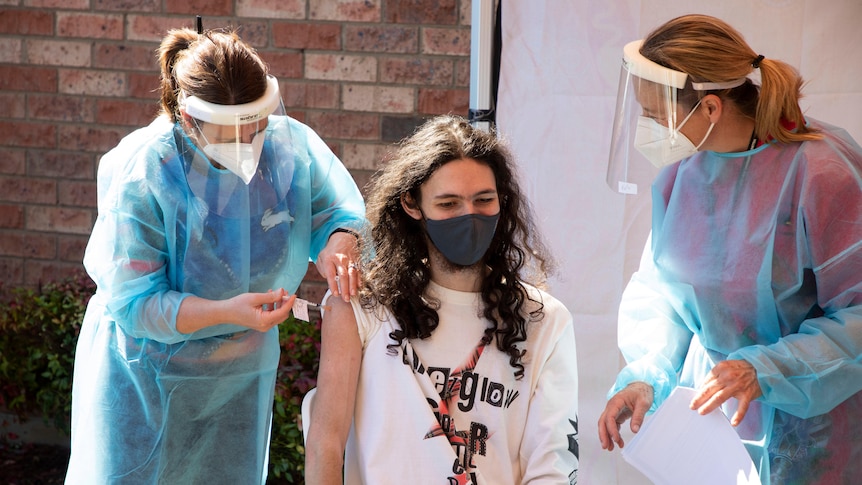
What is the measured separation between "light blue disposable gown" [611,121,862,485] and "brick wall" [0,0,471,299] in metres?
1.72

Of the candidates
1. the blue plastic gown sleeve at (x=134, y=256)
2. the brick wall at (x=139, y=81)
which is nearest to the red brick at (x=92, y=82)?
the brick wall at (x=139, y=81)

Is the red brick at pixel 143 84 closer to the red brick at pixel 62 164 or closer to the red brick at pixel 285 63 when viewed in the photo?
the red brick at pixel 62 164

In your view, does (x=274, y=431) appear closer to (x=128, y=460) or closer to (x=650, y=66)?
(x=128, y=460)

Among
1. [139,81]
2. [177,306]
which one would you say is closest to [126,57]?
[139,81]

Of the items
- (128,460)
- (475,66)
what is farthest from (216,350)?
(475,66)

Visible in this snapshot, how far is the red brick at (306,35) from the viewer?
3666mm

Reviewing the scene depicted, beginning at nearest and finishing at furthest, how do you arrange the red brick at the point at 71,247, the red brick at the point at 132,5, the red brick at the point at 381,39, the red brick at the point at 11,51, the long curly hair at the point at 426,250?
the long curly hair at the point at 426,250, the red brick at the point at 381,39, the red brick at the point at 132,5, the red brick at the point at 11,51, the red brick at the point at 71,247

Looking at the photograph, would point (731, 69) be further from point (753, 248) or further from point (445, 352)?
point (445, 352)

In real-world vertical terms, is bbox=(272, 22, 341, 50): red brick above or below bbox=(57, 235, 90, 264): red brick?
above

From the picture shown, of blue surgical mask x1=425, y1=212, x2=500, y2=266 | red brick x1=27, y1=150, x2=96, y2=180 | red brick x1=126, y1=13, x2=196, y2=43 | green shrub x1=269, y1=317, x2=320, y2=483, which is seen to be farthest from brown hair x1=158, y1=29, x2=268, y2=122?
red brick x1=27, y1=150, x2=96, y2=180

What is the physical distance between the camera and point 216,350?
87.4 inches

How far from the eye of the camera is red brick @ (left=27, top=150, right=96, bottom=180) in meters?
3.92

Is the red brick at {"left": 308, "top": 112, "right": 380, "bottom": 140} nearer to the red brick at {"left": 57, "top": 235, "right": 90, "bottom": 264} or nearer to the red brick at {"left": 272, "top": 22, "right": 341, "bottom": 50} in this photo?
the red brick at {"left": 272, "top": 22, "right": 341, "bottom": 50}

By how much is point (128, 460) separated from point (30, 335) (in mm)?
1852
